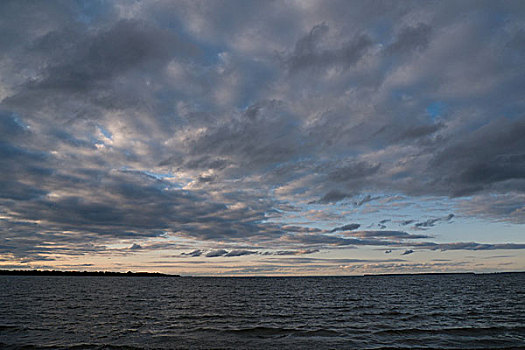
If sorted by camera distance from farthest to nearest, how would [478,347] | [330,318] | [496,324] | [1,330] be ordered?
[330,318]
[496,324]
[1,330]
[478,347]

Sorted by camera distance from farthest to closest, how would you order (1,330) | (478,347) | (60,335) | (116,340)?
(1,330) < (60,335) < (116,340) < (478,347)

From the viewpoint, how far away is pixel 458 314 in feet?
128

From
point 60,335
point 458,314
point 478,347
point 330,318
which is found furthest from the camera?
point 458,314

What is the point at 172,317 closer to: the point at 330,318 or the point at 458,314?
the point at 330,318

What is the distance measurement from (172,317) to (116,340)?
12.6 m

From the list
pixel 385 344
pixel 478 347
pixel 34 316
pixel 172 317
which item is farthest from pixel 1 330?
pixel 478 347

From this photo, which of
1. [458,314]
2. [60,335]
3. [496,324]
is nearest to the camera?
[60,335]

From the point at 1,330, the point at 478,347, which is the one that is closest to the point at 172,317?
the point at 1,330

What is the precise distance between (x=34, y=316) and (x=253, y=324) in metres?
25.2

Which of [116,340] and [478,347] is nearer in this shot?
[478,347]

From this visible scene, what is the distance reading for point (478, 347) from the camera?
22.8 metres

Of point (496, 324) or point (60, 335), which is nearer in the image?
point (60, 335)

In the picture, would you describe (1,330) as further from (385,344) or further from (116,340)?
(385,344)

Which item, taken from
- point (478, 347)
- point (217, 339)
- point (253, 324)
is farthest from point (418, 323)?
point (217, 339)
